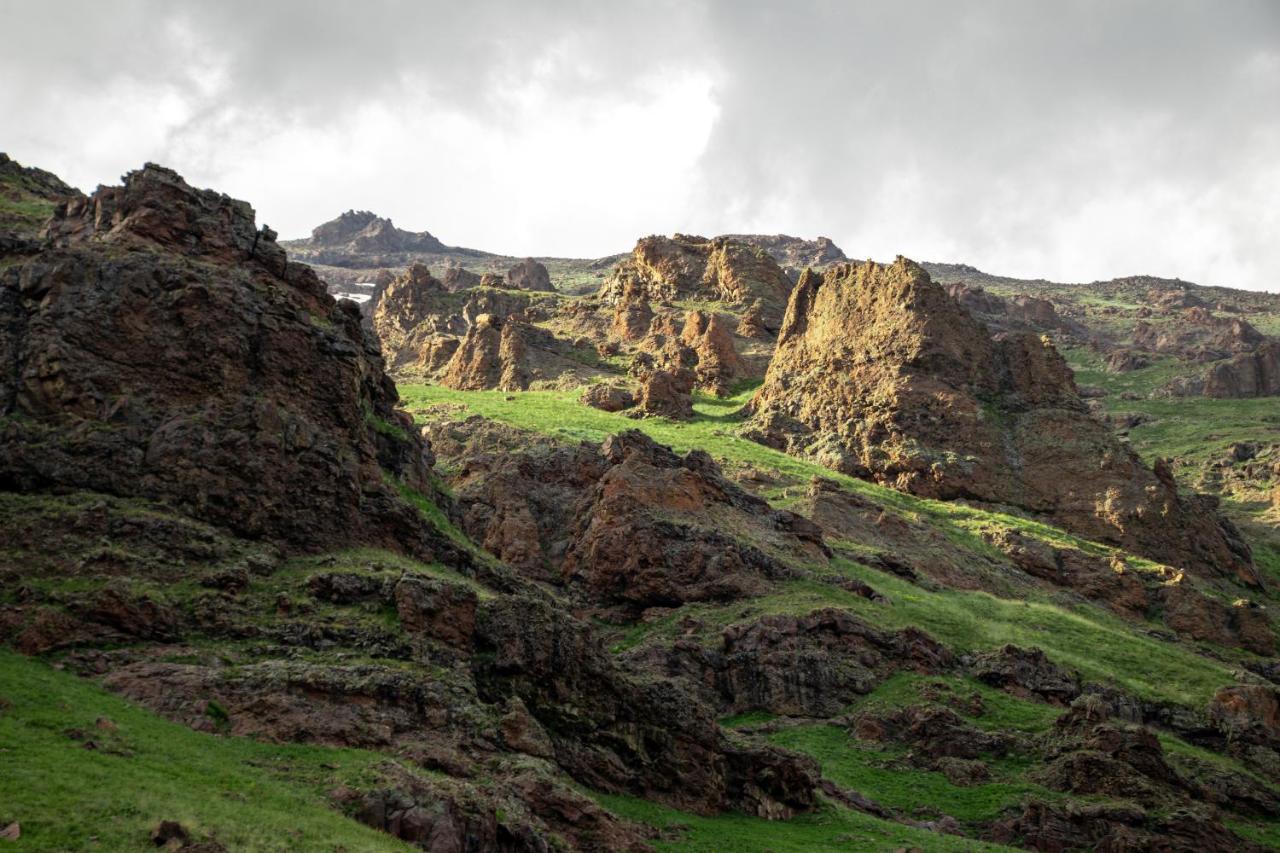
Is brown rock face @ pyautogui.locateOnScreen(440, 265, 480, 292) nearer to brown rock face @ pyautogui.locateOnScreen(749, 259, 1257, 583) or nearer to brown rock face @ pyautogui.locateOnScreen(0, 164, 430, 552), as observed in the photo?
brown rock face @ pyautogui.locateOnScreen(749, 259, 1257, 583)

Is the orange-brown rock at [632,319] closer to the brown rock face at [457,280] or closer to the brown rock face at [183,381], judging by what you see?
the brown rock face at [457,280]

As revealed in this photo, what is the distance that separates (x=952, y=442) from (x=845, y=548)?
22.2 meters

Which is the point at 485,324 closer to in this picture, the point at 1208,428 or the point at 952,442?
the point at 952,442

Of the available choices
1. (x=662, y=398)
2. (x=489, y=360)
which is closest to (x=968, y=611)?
(x=662, y=398)

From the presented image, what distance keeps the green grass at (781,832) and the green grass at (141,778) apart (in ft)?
34.2

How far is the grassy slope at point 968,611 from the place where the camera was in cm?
5572

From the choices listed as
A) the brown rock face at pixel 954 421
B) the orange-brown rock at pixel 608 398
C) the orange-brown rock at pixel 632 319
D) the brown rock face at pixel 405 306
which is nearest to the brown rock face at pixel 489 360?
the orange-brown rock at pixel 608 398

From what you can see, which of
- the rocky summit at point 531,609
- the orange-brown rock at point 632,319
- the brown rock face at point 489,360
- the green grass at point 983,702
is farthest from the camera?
the orange-brown rock at point 632,319

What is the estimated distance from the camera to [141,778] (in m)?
22.2

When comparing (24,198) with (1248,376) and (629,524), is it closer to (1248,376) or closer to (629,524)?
(629,524)

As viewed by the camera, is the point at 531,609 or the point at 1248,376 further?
the point at 1248,376

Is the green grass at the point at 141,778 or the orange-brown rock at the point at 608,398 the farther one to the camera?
the orange-brown rock at the point at 608,398

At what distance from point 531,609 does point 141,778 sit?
14713 mm

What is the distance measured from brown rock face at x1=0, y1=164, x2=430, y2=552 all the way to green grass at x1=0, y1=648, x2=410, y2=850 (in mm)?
9313
